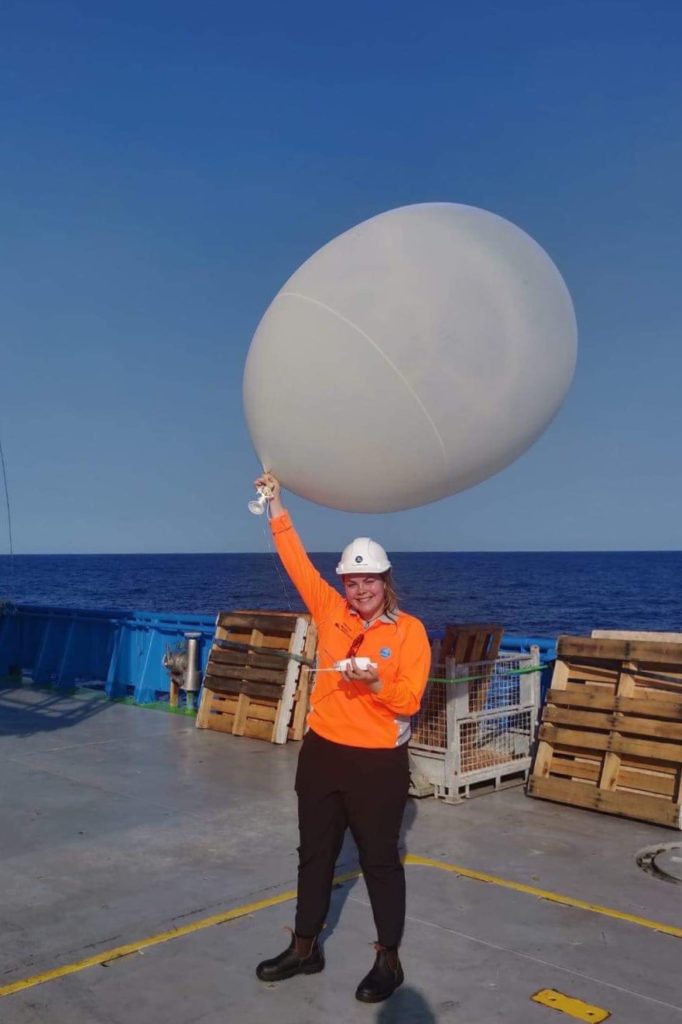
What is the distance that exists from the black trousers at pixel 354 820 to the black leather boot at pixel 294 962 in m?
0.09

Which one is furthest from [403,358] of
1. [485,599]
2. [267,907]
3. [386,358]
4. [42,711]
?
[485,599]

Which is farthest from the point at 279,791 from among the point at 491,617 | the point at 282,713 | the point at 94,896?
the point at 491,617

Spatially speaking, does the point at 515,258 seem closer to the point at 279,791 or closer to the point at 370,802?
the point at 370,802

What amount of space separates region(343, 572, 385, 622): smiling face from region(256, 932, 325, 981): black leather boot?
1603 millimetres

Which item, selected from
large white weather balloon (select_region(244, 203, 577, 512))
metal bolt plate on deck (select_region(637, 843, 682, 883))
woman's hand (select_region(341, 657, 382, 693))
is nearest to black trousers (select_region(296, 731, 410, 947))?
woman's hand (select_region(341, 657, 382, 693))

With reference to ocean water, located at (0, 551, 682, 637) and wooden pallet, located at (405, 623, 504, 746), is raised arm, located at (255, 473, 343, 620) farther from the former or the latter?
ocean water, located at (0, 551, 682, 637)

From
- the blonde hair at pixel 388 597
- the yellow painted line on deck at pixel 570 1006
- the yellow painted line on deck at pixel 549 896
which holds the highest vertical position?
the blonde hair at pixel 388 597

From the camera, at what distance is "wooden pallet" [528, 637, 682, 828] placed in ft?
23.1

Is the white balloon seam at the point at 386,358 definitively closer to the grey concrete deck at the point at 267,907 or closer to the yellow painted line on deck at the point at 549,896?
the grey concrete deck at the point at 267,907

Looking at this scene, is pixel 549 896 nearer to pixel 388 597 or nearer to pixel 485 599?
pixel 388 597

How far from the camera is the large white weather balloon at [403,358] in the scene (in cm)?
425

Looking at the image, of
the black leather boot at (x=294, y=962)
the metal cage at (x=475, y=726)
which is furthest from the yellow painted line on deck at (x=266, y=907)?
the metal cage at (x=475, y=726)

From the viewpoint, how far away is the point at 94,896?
17.8ft

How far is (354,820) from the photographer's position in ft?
13.8
